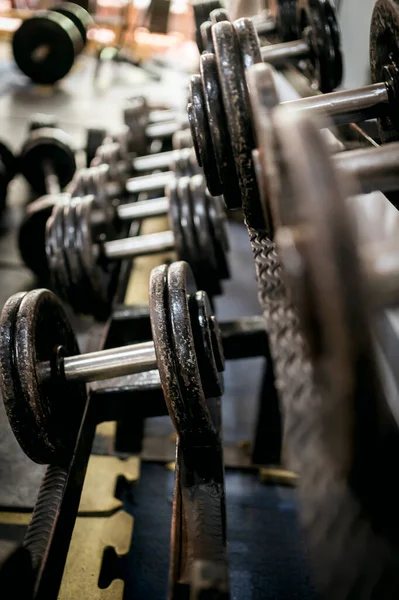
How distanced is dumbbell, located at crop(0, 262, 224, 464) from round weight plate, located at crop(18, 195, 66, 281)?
31.4 inches

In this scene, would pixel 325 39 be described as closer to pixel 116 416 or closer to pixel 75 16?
pixel 116 416

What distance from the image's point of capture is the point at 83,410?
3.18ft

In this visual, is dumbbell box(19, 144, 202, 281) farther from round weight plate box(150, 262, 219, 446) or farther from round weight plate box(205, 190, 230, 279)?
round weight plate box(150, 262, 219, 446)

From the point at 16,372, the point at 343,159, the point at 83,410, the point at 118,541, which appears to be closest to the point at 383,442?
the point at 343,159

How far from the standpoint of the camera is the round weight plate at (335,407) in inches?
13.8

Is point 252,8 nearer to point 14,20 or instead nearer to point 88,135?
point 88,135

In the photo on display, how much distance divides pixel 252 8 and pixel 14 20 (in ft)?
8.98

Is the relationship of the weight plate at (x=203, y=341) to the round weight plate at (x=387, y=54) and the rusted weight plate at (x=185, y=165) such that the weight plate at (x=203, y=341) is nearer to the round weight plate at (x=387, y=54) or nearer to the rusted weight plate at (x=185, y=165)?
the round weight plate at (x=387, y=54)

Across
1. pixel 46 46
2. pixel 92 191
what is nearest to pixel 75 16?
pixel 46 46

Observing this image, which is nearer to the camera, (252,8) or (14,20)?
(252,8)

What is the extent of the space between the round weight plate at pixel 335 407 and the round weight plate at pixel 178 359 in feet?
0.82

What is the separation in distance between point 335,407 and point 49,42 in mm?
3493

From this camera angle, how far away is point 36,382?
29.8 inches

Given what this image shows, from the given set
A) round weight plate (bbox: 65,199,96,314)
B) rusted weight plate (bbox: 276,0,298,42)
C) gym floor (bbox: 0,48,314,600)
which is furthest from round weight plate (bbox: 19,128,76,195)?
rusted weight plate (bbox: 276,0,298,42)
